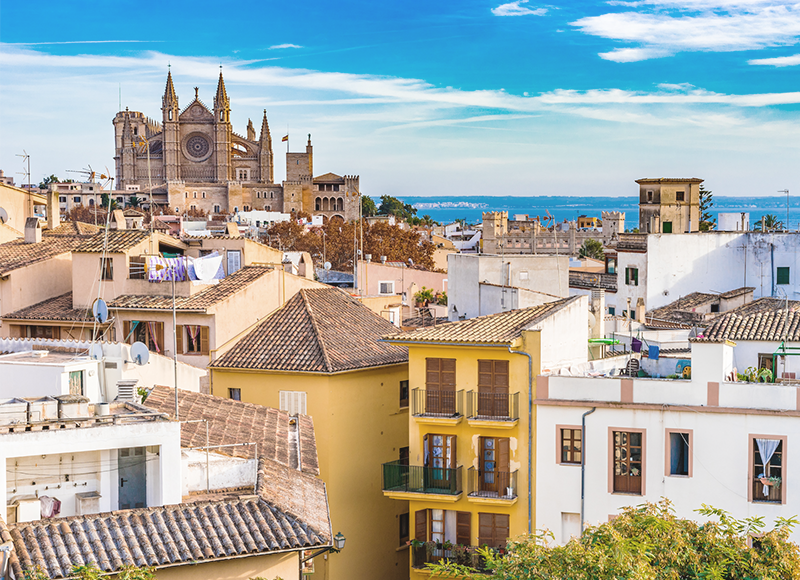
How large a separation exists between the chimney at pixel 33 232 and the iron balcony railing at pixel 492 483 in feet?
53.9

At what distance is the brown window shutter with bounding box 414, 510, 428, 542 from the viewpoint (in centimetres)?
2070

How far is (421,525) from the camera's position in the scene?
20.8m

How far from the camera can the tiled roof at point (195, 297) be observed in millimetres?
24781

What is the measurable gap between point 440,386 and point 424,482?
1855mm

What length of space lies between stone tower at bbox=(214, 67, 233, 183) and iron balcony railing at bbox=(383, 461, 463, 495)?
153 metres

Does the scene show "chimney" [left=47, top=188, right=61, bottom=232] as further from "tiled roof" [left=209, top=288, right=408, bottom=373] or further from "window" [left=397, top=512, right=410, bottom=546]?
"window" [left=397, top=512, right=410, bottom=546]

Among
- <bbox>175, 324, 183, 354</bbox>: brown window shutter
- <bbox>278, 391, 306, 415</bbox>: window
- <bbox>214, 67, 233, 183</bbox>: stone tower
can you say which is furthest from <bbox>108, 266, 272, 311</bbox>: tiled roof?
A: <bbox>214, 67, 233, 183</bbox>: stone tower

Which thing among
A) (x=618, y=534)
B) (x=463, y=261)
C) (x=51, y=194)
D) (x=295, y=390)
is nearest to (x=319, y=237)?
(x=51, y=194)

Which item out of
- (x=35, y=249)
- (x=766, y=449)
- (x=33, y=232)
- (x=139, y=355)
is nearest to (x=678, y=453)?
(x=766, y=449)

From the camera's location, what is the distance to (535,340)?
19.6 metres

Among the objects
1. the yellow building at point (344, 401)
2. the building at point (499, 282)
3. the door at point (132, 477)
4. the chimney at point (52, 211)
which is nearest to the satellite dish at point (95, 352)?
the door at point (132, 477)

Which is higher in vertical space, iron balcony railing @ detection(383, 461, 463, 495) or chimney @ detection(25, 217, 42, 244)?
chimney @ detection(25, 217, 42, 244)

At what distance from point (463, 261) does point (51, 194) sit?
14308 mm

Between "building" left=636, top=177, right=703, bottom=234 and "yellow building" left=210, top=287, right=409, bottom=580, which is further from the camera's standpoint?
"building" left=636, top=177, right=703, bottom=234
